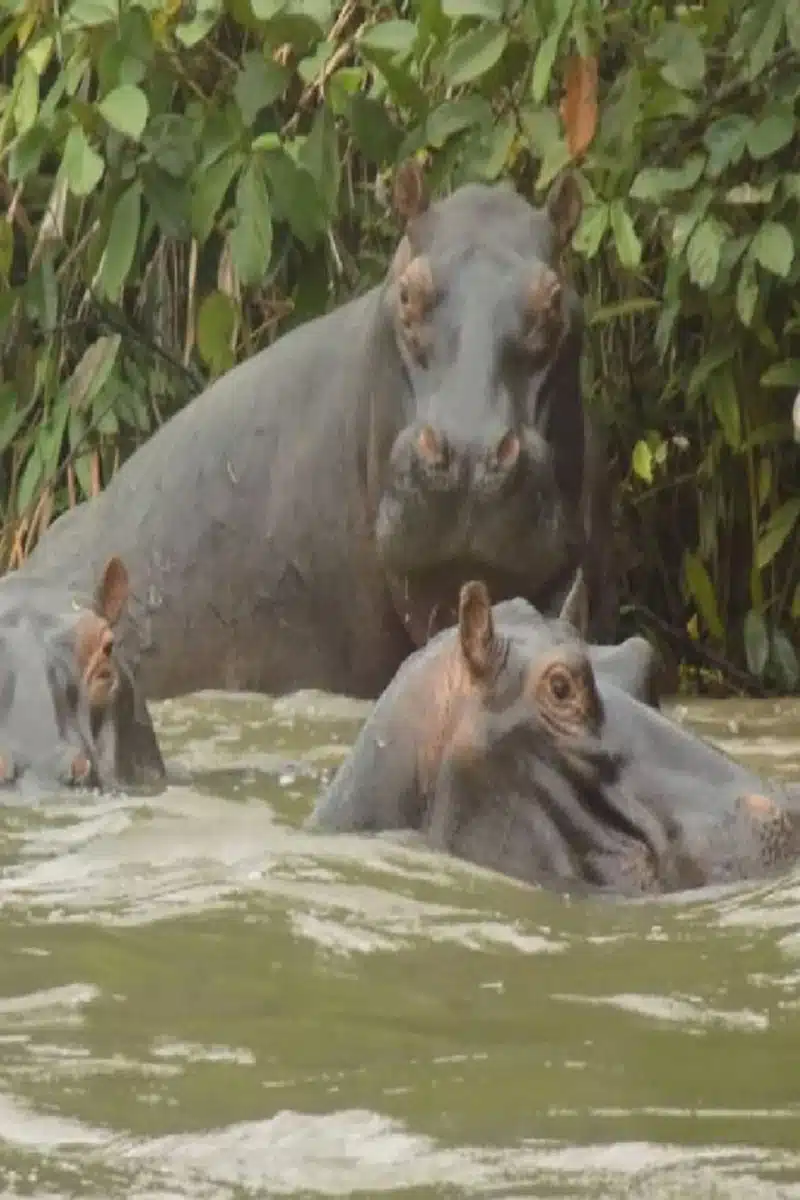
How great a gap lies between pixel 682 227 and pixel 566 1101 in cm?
547

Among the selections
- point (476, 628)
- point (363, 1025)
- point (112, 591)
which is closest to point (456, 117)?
point (112, 591)

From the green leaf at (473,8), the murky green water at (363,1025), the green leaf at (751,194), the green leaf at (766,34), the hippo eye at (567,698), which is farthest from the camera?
the green leaf at (751,194)

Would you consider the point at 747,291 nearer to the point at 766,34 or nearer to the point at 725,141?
the point at 725,141

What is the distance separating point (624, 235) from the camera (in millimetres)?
8117

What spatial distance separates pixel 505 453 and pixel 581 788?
2.80 metres

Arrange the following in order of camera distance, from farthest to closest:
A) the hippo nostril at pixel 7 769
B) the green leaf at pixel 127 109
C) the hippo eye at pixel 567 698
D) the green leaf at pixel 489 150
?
the green leaf at pixel 489 150 < the green leaf at pixel 127 109 < the hippo nostril at pixel 7 769 < the hippo eye at pixel 567 698

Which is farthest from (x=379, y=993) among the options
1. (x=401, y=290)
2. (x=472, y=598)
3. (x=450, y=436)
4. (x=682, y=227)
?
(x=682, y=227)

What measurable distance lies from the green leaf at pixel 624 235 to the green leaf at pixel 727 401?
0.78 metres

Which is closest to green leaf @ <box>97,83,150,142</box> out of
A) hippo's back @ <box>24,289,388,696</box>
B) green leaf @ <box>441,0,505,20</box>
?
hippo's back @ <box>24,289,388,696</box>

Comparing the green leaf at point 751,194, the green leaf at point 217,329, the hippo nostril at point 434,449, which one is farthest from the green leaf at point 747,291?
the green leaf at point 217,329

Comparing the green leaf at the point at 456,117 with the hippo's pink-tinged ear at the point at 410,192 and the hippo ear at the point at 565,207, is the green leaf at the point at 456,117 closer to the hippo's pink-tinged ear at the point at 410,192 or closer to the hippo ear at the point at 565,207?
the hippo's pink-tinged ear at the point at 410,192

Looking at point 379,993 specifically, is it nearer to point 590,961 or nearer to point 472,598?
point 590,961

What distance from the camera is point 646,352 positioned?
31.9 ft

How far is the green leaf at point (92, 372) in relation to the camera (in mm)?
9703
